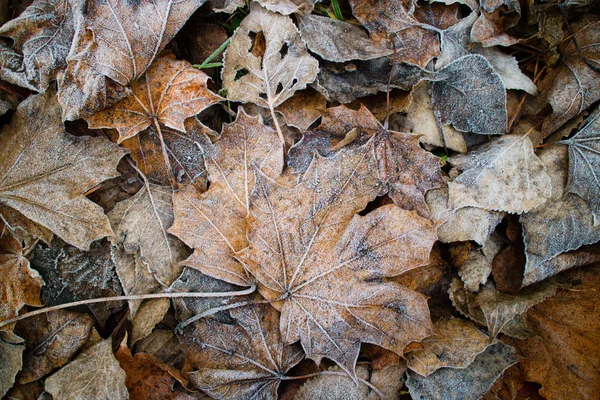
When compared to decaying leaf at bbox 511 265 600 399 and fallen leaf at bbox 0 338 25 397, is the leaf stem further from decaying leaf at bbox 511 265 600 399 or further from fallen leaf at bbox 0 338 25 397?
decaying leaf at bbox 511 265 600 399

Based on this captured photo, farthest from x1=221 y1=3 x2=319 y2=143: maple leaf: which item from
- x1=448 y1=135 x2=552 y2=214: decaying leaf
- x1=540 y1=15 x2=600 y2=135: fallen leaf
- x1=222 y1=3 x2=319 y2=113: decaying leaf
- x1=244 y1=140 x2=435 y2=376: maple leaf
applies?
x1=540 y1=15 x2=600 y2=135: fallen leaf

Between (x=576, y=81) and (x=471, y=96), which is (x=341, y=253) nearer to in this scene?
(x=471, y=96)

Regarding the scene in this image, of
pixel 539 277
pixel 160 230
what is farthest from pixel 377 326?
pixel 160 230

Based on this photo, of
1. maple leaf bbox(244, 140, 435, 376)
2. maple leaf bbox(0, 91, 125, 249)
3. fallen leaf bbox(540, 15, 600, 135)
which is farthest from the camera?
fallen leaf bbox(540, 15, 600, 135)

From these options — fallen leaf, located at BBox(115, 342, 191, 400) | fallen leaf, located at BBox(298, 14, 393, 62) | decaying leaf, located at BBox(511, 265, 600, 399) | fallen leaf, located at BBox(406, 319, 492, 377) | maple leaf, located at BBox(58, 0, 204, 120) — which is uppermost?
maple leaf, located at BBox(58, 0, 204, 120)

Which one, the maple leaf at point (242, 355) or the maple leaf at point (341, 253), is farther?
the maple leaf at point (242, 355)

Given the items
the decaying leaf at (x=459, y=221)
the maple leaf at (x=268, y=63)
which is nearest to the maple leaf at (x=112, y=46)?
the maple leaf at (x=268, y=63)

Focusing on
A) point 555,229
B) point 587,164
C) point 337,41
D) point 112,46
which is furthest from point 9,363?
point 587,164

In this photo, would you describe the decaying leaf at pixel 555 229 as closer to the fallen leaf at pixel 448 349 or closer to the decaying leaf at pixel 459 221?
the decaying leaf at pixel 459 221
